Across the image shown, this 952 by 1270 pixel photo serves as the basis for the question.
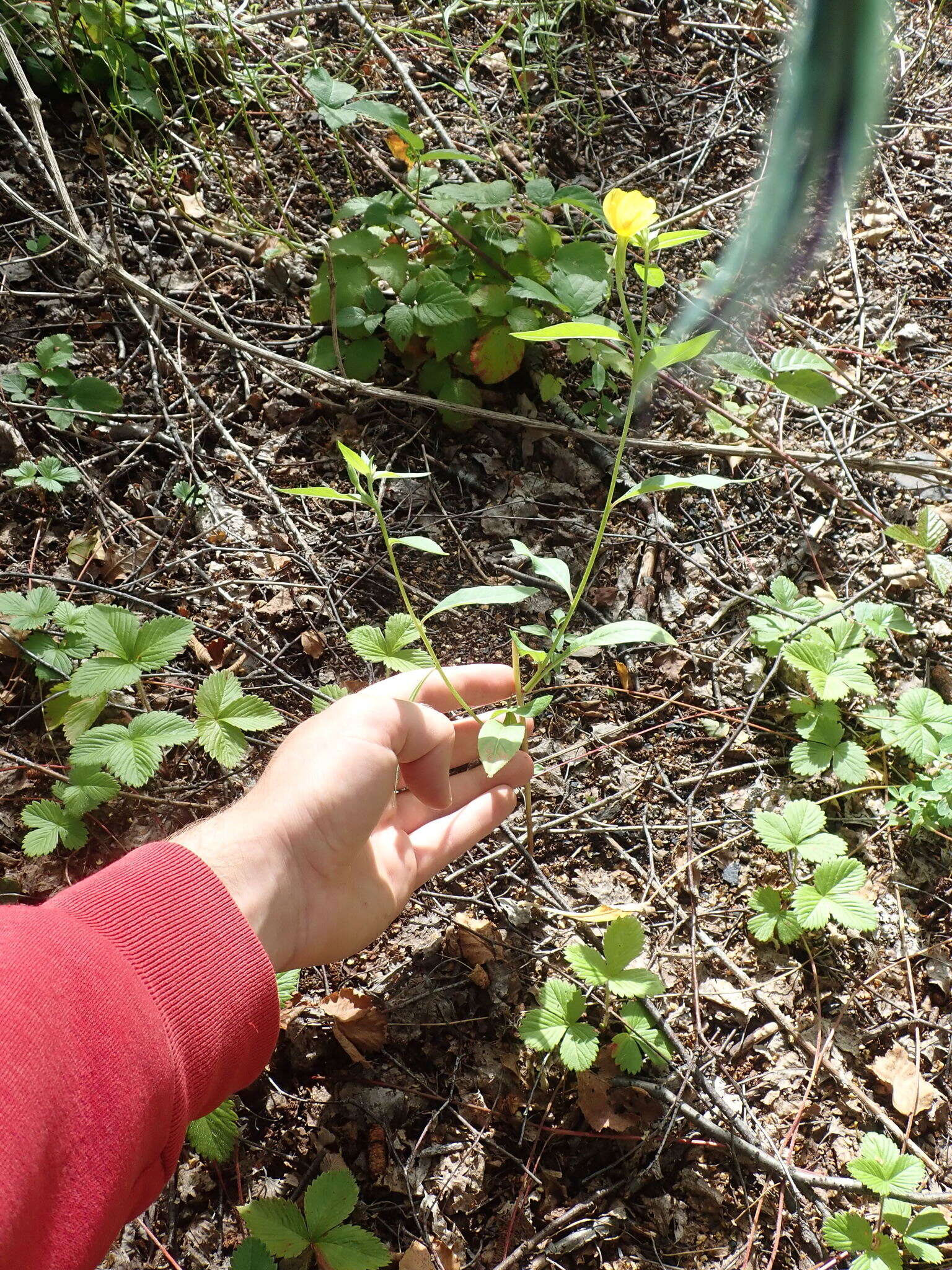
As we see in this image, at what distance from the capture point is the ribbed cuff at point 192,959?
1053 mm

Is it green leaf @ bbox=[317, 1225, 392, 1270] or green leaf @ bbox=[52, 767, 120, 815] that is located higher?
green leaf @ bbox=[52, 767, 120, 815]

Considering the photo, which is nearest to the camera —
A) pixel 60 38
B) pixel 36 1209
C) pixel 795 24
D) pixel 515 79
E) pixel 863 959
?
pixel 36 1209

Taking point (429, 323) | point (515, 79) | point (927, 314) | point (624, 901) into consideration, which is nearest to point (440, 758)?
point (624, 901)

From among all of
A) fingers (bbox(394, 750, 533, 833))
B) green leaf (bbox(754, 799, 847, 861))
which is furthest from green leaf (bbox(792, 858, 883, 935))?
fingers (bbox(394, 750, 533, 833))

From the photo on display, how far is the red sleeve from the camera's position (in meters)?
0.89

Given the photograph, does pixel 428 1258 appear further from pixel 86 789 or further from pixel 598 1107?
pixel 86 789

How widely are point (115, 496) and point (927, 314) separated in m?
2.27

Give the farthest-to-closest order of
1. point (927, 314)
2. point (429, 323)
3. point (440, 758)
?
point (927, 314)
point (429, 323)
point (440, 758)

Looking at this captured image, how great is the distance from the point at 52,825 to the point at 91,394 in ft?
3.51

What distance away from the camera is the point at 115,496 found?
1990 millimetres

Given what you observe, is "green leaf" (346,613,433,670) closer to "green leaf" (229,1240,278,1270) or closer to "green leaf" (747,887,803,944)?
"green leaf" (747,887,803,944)

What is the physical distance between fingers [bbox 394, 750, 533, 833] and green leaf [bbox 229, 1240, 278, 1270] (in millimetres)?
627

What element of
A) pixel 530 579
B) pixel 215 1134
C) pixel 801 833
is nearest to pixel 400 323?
pixel 530 579

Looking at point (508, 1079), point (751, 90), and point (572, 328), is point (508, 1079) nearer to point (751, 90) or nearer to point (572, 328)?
point (572, 328)
